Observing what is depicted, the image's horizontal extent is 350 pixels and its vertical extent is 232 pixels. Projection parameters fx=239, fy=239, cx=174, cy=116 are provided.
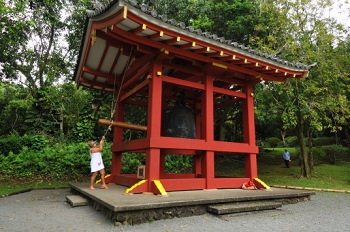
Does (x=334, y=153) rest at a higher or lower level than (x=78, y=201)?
higher

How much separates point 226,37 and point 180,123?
33.1 ft

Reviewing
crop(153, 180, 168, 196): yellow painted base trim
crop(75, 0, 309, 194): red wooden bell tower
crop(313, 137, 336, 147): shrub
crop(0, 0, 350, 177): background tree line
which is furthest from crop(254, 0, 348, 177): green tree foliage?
crop(313, 137, 336, 147): shrub

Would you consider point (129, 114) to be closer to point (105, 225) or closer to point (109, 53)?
point (109, 53)

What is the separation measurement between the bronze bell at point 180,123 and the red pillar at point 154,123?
1.12m

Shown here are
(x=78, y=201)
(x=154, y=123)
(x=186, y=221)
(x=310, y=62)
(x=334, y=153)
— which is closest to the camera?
(x=186, y=221)

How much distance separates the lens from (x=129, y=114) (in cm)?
1559

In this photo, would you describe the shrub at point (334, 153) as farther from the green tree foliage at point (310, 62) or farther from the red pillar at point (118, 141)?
the red pillar at point (118, 141)

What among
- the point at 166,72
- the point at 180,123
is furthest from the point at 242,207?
the point at 166,72

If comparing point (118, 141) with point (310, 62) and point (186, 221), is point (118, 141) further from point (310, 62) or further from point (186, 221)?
point (310, 62)

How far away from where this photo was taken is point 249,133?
6977mm

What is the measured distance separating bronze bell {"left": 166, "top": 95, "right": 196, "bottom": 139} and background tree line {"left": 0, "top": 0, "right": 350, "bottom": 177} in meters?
5.99

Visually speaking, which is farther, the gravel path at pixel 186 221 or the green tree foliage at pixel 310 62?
the green tree foliage at pixel 310 62

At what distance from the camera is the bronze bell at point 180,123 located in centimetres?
650

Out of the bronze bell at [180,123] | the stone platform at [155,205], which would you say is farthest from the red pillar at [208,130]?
the stone platform at [155,205]
